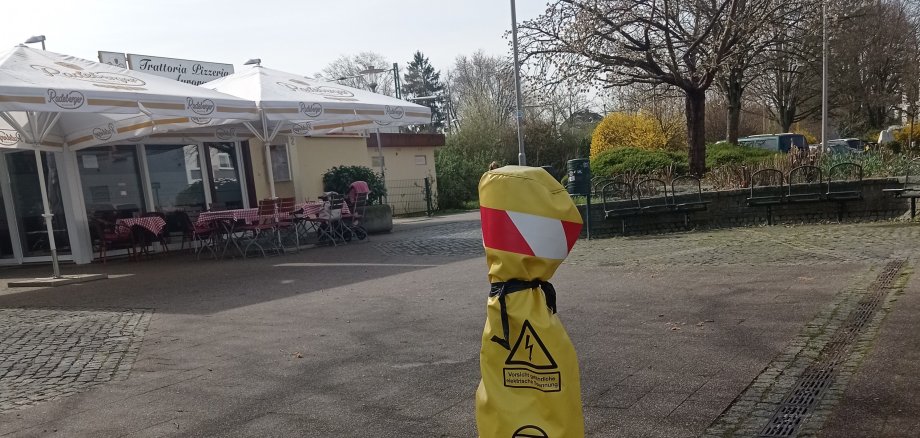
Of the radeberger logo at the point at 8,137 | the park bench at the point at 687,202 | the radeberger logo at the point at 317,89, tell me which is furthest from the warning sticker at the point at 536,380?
the radeberger logo at the point at 8,137

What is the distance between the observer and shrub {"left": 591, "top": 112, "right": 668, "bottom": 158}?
26.1 meters

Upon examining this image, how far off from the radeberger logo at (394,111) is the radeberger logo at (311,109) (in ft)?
5.38

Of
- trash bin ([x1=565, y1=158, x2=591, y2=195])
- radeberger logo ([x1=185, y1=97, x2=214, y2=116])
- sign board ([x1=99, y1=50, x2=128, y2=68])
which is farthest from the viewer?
sign board ([x1=99, y1=50, x2=128, y2=68])

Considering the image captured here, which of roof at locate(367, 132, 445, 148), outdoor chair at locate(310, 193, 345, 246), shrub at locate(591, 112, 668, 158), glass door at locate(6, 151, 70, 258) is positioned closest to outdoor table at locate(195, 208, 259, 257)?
outdoor chair at locate(310, 193, 345, 246)

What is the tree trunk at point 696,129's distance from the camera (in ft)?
52.6

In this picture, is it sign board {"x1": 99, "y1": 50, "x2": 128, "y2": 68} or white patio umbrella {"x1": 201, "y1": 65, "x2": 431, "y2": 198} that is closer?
white patio umbrella {"x1": 201, "y1": 65, "x2": 431, "y2": 198}

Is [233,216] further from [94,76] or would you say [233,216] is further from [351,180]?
[351,180]

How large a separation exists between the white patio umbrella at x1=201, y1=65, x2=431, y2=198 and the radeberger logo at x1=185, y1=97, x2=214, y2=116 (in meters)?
1.11

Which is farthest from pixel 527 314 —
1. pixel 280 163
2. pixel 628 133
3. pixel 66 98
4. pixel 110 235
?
pixel 628 133

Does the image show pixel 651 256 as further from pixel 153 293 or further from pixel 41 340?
pixel 41 340

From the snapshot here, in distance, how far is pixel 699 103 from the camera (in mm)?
16094

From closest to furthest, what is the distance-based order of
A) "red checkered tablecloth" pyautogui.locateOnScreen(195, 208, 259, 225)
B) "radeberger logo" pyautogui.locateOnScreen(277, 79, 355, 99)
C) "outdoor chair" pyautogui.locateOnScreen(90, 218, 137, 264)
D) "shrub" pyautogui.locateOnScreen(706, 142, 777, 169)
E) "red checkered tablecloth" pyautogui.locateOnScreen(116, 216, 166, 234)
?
1. "red checkered tablecloth" pyautogui.locateOnScreen(195, 208, 259, 225)
2. "red checkered tablecloth" pyautogui.locateOnScreen(116, 216, 166, 234)
3. "outdoor chair" pyautogui.locateOnScreen(90, 218, 137, 264)
4. "radeberger logo" pyautogui.locateOnScreen(277, 79, 355, 99)
5. "shrub" pyautogui.locateOnScreen(706, 142, 777, 169)

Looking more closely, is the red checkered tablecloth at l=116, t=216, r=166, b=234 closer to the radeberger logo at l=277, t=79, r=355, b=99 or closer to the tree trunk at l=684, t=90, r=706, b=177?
the radeberger logo at l=277, t=79, r=355, b=99

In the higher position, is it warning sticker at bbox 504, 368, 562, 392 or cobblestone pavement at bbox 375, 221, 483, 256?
warning sticker at bbox 504, 368, 562, 392
